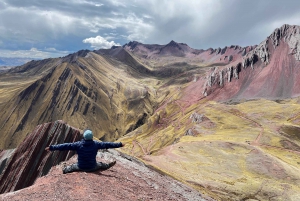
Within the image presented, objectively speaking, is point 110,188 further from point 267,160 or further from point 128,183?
point 267,160

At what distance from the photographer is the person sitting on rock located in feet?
70.9

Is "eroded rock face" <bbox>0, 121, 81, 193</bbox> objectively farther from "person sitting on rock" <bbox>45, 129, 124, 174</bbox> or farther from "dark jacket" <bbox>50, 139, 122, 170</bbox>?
"dark jacket" <bbox>50, 139, 122, 170</bbox>

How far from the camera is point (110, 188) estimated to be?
75.6ft

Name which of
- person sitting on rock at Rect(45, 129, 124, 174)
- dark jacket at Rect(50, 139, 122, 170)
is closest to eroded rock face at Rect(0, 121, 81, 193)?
person sitting on rock at Rect(45, 129, 124, 174)

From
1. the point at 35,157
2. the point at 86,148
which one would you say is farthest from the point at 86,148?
the point at 35,157

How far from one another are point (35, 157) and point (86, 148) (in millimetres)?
23049

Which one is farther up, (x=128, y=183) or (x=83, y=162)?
(x=83, y=162)

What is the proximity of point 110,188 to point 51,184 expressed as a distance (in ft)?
17.1

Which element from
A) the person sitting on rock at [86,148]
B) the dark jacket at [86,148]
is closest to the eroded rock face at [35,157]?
the person sitting on rock at [86,148]

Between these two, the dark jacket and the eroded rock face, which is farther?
the eroded rock face

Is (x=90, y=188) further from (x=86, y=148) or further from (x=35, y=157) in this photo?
(x=35, y=157)

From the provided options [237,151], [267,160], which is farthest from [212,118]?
[267,160]

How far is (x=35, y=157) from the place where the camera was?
40188mm

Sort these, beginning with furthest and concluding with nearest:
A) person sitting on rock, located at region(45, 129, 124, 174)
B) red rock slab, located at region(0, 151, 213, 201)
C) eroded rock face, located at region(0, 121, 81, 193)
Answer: eroded rock face, located at region(0, 121, 81, 193), person sitting on rock, located at region(45, 129, 124, 174), red rock slab, located at region(0, 151, 213, 201)
